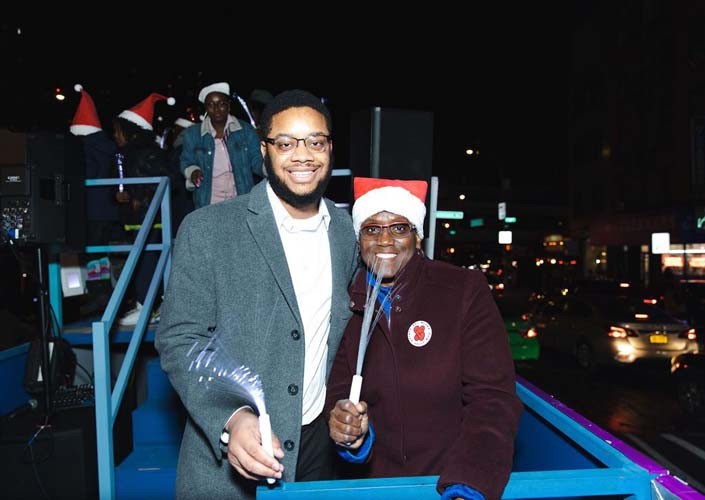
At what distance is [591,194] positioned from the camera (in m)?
33.8

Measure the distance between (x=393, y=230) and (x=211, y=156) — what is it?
3.41m

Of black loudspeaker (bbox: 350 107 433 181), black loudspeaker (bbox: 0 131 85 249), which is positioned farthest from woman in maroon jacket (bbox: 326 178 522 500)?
black loudspeaker (bbox: 0 131 85 249)

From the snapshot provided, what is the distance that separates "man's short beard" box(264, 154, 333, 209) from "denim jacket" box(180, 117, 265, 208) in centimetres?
312

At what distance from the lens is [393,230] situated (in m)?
2.26

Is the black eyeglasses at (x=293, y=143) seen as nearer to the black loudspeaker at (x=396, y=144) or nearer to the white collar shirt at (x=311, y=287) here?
the white collar shirt at (x=311, y=287)

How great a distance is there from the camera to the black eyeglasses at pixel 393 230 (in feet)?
7.41

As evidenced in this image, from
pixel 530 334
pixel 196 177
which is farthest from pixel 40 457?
pixel 530 334

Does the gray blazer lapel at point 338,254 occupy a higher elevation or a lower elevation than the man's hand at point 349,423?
higher

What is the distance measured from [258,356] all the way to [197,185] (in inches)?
139

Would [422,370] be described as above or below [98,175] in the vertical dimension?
below

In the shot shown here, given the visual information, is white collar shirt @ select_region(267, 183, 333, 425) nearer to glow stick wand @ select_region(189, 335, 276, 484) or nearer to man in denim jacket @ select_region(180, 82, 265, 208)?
glow stick wand @ select_region(189, 335, 276, 484)

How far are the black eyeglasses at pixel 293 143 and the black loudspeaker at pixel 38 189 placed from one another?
2.96 metres

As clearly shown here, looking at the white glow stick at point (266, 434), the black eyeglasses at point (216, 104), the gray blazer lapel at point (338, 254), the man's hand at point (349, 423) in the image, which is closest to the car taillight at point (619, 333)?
the black eyeglasses at point (216, 104)

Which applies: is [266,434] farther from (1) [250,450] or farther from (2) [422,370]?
(2) [422,370]
